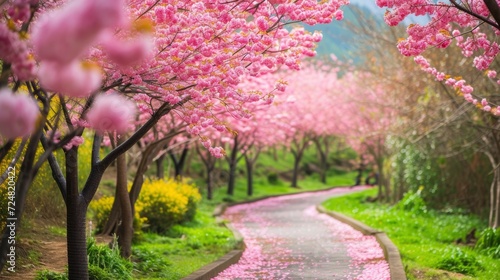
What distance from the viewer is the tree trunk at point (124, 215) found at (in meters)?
12.0

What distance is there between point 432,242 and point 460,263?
4.43 m

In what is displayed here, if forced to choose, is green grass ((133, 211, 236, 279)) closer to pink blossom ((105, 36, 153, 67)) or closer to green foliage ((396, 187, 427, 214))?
green foliage ((396, 187, 427, 214))

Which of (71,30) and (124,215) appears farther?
(124,215)

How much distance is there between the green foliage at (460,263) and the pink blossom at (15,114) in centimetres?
882

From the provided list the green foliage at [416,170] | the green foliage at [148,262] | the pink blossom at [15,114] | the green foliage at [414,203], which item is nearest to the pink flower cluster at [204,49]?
the green foliage at [148,262]

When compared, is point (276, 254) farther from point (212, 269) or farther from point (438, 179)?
point (438, 179)

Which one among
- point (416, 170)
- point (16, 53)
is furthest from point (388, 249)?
point (416, 170)

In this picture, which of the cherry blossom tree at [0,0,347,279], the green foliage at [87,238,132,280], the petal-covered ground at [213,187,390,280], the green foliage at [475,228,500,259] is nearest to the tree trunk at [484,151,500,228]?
the green foliage at [475,228,500,259]

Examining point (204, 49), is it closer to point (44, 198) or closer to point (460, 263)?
point (460, 263)

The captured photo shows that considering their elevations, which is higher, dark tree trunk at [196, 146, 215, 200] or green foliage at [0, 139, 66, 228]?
dark tree trunk at [196, 146, 215, 200]

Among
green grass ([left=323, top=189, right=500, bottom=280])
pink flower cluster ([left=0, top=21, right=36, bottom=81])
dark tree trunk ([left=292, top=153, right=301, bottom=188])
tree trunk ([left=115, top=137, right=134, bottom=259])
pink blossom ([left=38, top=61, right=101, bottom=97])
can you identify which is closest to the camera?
pink blossom ([left=38, top=61, right=101, bottom=97])

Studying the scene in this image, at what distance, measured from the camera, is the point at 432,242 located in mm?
15562

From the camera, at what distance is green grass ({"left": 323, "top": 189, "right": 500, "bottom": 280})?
10.9 metres

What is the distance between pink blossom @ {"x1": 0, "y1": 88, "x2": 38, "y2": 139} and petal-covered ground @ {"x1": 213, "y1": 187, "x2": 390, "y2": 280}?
7.78 metres
